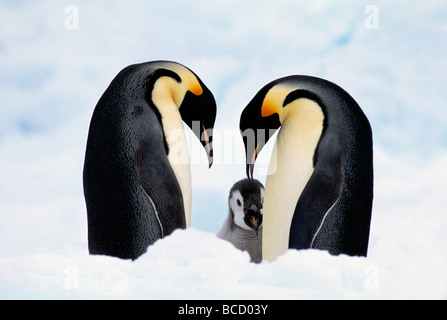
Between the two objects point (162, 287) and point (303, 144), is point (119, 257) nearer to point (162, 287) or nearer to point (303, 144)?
point (162, 287)

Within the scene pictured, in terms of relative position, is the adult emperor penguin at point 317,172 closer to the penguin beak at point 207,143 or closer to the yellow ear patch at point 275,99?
the yellow ear patch at point 275,99

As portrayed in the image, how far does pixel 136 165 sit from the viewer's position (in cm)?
270

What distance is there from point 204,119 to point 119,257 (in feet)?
2.62

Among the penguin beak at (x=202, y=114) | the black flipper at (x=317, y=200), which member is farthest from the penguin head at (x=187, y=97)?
the black flipper at (x=317, y=200)

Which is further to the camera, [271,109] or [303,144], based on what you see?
[271,109]

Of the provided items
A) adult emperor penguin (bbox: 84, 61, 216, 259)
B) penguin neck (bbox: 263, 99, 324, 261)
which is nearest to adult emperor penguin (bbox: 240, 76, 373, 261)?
penguin neck (bbox: 263, 99, 324, 261)

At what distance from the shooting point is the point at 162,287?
2.26 meters

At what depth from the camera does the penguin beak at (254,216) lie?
3.32m

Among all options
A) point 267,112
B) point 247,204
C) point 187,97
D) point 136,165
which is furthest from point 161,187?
point 247,204

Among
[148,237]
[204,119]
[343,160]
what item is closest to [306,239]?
[343,160]

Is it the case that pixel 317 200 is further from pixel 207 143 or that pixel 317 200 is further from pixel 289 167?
pixel 207 143

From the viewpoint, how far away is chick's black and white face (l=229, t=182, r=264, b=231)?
3.32m

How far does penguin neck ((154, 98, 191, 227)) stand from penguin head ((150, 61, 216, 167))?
29 millimetres

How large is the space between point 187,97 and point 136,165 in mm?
485
